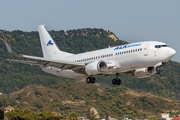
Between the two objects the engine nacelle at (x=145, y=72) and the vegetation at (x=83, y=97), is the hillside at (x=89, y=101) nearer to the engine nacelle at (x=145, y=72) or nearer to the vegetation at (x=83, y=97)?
the vegetation at (x=83, y=97)

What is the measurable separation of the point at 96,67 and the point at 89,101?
9217cm

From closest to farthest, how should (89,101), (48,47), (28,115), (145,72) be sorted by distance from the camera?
1. (145,72)
2. (48,47)
3. (28,115)
4. (89,101)

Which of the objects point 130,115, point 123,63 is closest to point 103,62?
point 123,63

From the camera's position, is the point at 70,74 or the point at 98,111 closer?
the point at 70,74

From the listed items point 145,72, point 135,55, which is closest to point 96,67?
point 135,55

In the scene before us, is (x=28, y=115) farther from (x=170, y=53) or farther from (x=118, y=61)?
(x=170, y=53)

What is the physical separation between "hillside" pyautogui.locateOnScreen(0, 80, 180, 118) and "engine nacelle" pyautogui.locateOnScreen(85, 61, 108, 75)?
6050 centimetres

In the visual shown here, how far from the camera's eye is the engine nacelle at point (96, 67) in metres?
46.5

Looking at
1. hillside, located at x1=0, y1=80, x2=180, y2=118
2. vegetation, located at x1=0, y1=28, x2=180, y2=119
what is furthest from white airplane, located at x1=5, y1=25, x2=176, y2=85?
hillside, located at x1=0, y1=80, x2=180, y2=118

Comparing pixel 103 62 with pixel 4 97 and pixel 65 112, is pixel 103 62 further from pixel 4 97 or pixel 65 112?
pixel 65 112

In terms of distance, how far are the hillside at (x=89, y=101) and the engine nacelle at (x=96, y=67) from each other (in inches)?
2382

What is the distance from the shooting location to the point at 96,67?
4650cm

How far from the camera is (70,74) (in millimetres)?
52781

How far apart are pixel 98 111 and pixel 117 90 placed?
25.3 metres
